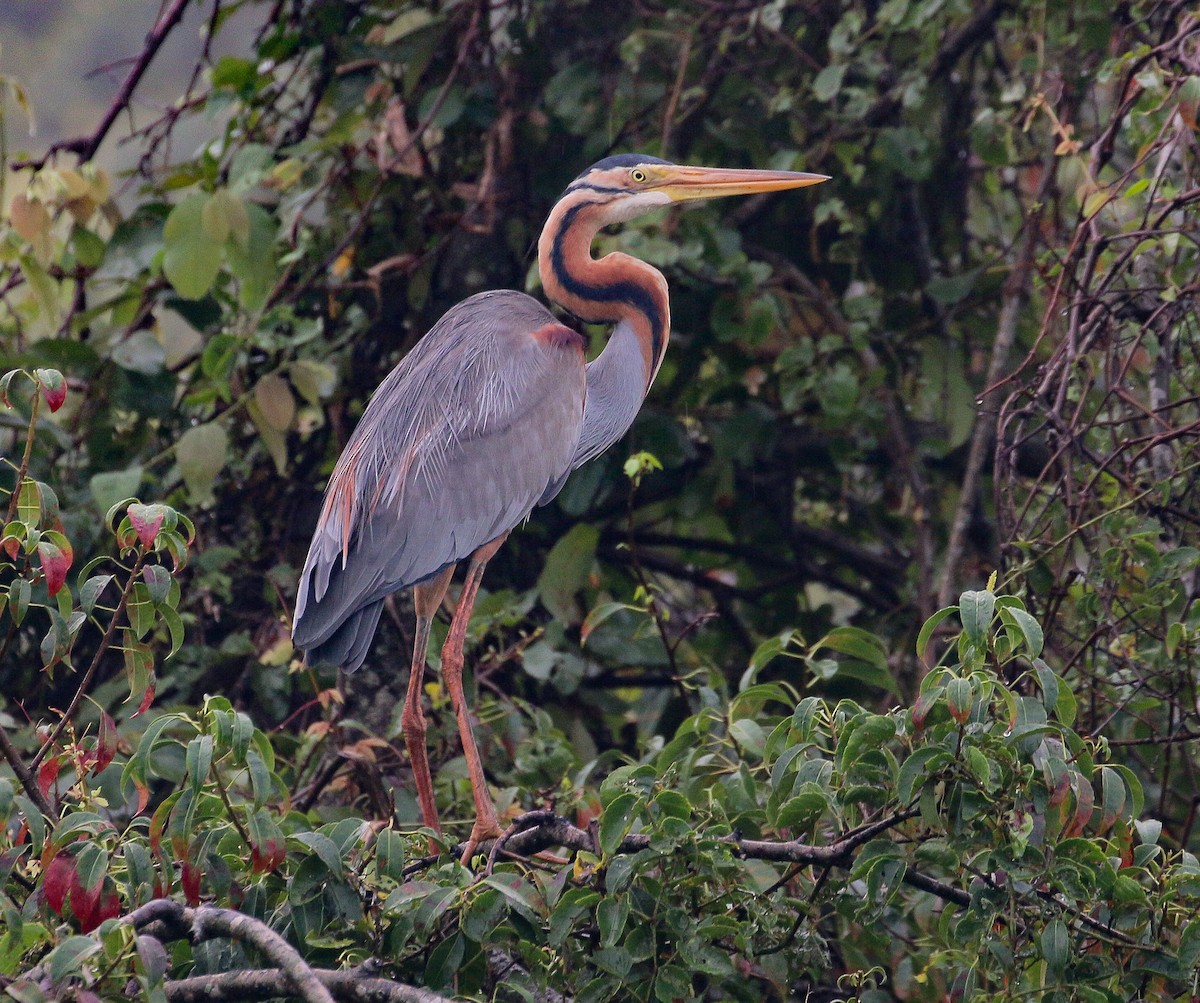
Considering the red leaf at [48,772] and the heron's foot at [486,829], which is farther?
the heron's foot at [486,829]

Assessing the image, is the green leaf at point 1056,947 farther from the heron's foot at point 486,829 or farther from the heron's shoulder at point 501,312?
the heron's shoulder at point 501,312

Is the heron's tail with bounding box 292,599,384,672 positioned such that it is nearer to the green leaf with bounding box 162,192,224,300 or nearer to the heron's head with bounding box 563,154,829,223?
the heron's head with bounding box 563,154,829,223

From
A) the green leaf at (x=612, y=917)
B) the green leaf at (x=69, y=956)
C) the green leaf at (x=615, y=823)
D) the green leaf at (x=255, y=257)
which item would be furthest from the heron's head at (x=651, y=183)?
the green leaf at (x=69, y=956)

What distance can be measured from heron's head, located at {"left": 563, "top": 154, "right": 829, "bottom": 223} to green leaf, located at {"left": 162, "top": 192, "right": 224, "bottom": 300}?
0.99m

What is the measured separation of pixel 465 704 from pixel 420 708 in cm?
9

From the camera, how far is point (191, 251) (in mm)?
3543

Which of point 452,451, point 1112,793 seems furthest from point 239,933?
point 452,451

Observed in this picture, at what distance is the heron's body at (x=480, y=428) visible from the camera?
2.78 meters

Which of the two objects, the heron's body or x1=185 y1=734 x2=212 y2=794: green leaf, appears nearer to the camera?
x1=185 y1=734 x2=212 y2=794: green leaf

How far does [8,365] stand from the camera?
3537mm

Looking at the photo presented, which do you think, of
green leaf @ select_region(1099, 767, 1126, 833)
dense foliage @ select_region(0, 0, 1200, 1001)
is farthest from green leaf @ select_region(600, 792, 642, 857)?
green leaf @ select_region(1099, 767, 1126, 833)

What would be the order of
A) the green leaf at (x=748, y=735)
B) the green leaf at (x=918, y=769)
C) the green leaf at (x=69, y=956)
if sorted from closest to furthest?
the green leaf at (x=69, y=956) → the green leaf at (x=918, y=769) → the green leaf at (x=748, y=735)

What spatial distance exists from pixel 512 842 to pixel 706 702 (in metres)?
0.49

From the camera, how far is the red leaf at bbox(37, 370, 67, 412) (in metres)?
1.82
